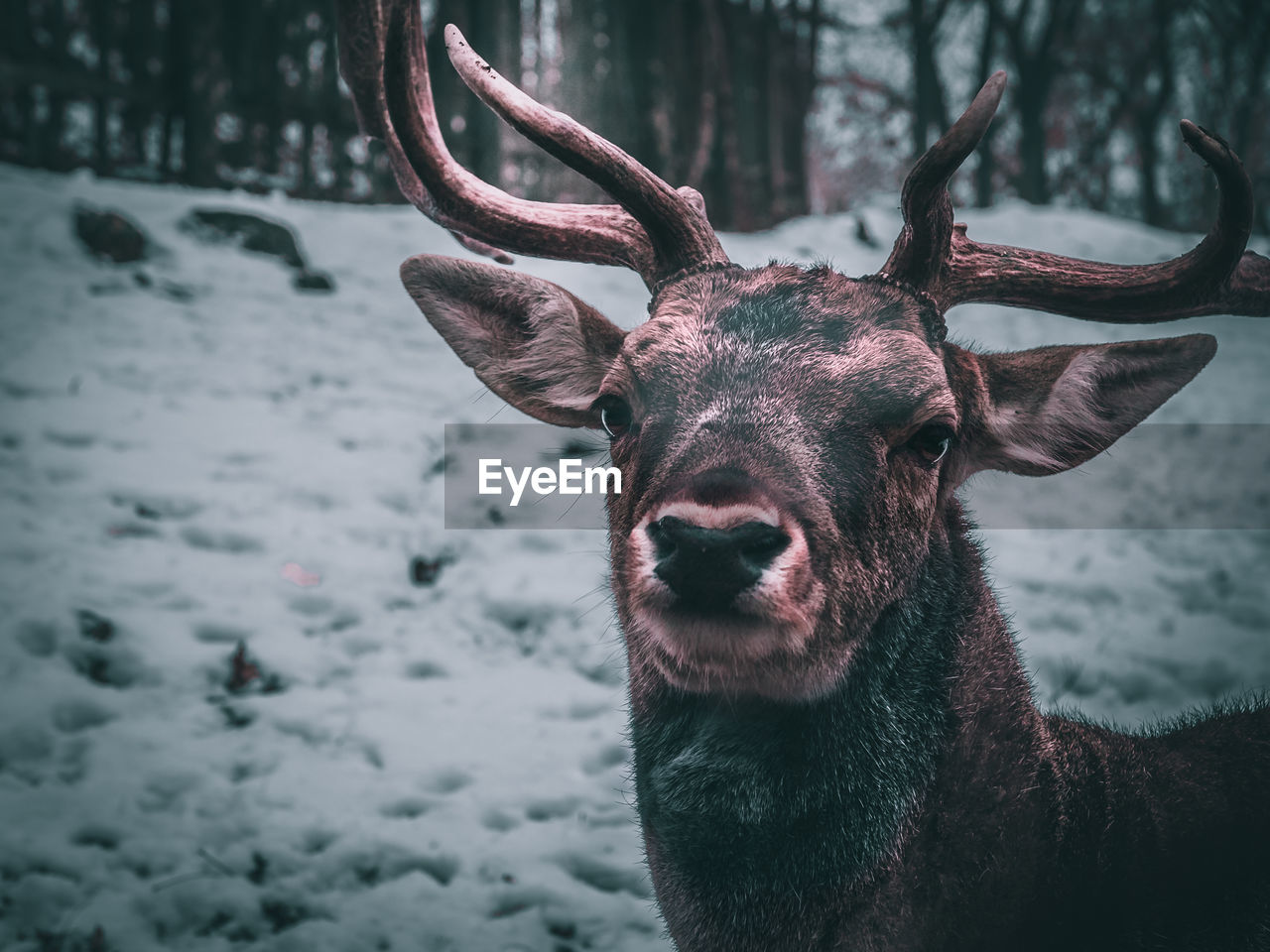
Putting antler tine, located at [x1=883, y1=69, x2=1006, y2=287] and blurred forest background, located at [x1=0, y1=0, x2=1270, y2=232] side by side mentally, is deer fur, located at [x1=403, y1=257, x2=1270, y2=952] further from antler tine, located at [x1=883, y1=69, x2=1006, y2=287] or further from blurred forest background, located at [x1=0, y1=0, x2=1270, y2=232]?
blurred forest background, located at [x1=0, y1=0, x2=1270, y2=232]

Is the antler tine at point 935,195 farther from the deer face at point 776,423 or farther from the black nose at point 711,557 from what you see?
the black nose at point 711,557

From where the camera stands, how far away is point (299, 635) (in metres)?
4.36

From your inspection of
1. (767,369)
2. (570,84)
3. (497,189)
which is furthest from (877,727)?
(570,84)

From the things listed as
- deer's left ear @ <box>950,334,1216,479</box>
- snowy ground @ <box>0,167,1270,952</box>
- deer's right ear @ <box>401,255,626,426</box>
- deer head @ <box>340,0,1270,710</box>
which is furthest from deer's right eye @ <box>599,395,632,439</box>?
snowy ground @ <box>0,167,1270,952</box>

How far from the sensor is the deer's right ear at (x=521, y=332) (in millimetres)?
2562

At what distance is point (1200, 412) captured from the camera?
27.6 feet

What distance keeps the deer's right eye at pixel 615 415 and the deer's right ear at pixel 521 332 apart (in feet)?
0.83

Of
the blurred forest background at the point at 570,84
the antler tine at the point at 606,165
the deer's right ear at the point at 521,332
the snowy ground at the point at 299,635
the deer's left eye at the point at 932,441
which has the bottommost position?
the snowy ground at the point at 299,635

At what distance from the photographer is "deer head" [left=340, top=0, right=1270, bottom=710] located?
5.81ft

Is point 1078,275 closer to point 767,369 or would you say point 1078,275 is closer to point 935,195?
point 935,195

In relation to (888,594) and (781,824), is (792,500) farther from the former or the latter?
(781,824)

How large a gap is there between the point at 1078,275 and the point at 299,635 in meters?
3.96

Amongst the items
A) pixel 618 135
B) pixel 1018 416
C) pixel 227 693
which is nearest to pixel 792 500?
pixel 1018 416

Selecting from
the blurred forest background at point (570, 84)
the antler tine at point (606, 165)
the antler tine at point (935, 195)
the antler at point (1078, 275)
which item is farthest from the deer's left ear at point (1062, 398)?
the blurred forest background at point (570, 84)
